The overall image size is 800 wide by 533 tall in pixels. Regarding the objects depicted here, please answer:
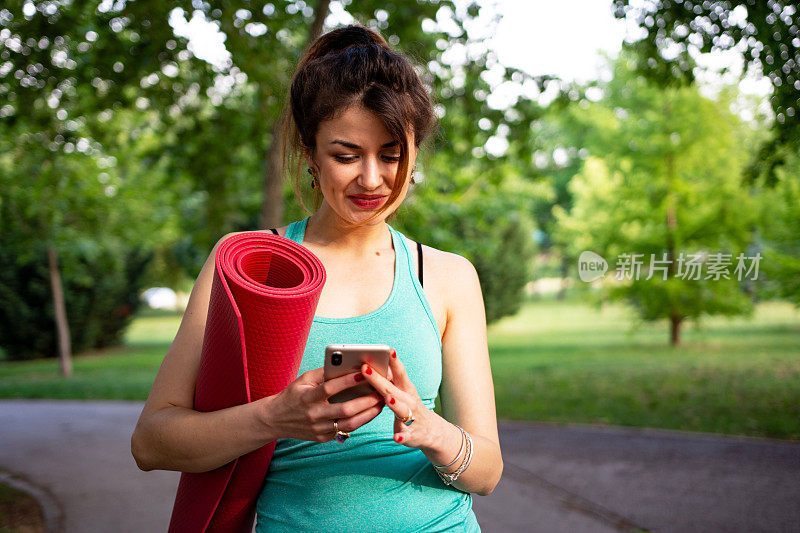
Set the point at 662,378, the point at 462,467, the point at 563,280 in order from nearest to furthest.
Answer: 1. the point at 462,467
2. the point at 662,378
3. the point at 563,280

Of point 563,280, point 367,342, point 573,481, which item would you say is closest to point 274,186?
point 573,481

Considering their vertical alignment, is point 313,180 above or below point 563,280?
above

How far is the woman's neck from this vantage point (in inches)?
74.5

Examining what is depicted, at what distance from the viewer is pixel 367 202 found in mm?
1772

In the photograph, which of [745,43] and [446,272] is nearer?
[446,272]

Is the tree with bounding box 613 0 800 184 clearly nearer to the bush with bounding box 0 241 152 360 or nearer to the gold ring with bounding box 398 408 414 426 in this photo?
the gold ring with bounding box 398 408 414 426

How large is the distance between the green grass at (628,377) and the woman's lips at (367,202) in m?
8.38

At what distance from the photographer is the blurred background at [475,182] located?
8.19 metres

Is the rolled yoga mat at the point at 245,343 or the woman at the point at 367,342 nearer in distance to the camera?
the rolled yoga mat at the point at 245,343

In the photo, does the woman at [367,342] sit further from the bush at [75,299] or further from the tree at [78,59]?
the bush at [75,299]

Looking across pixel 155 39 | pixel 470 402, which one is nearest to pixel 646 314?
pixel 155 39

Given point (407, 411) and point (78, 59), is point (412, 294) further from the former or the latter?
point (78, 59)

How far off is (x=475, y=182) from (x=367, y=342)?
13.1 m

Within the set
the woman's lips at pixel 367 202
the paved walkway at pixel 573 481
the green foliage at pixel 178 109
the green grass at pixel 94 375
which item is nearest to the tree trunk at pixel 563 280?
the green grass at pixel 94 375
